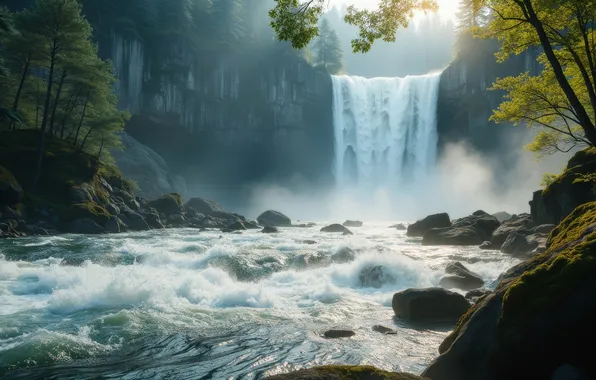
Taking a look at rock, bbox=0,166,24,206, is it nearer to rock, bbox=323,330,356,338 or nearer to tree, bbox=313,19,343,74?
rock, bbox=323,330,356,338

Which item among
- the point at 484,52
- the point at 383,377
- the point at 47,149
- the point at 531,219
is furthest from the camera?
the point at 484,52

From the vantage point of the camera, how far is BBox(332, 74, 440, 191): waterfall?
65500 mm

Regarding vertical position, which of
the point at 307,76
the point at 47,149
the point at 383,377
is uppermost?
the point at 307,76

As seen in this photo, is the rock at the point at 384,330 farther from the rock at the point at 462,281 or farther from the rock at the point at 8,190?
the rock at the point at 8,190

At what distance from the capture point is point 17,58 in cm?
3453

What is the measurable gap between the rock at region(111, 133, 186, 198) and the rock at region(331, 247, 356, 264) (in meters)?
42.4

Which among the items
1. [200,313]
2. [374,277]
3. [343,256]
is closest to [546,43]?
[374,277]

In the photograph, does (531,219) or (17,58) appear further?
(17,58)

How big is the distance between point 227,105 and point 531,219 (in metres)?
54.7

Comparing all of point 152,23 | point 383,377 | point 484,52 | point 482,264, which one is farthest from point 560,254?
point 152,23

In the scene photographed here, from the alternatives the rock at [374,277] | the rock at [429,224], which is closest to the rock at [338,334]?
the rock at [374,277]

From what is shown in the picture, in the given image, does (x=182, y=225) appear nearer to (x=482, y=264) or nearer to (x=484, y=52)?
(x=482, y=264)

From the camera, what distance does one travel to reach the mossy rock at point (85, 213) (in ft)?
94.4

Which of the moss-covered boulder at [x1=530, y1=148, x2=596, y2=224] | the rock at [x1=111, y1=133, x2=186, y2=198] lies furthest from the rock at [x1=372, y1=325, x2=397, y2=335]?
the rock at [x1=111, y1=133, x2=186, y2=198]
